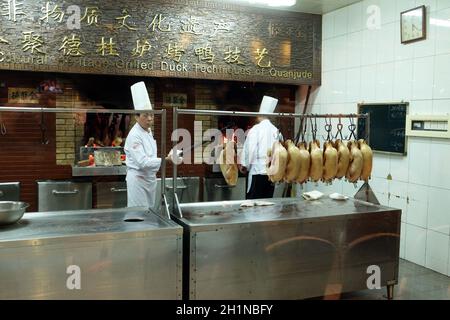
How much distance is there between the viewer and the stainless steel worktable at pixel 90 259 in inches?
89.9

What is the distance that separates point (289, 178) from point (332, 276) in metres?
0.71

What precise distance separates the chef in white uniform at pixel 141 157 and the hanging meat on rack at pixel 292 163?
1265 millimetres

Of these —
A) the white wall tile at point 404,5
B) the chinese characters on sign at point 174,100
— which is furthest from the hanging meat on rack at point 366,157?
the chinese characters on sign at point 174,100

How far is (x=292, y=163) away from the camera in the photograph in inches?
119

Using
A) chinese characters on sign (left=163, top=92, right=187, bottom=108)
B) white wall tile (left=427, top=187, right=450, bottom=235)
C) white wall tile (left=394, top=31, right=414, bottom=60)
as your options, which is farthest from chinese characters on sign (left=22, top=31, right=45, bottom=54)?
white wall tile (left=427, top=187, right=450, bottom=235)

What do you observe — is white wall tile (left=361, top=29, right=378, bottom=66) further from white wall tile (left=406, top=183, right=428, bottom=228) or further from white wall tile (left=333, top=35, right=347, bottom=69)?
white wall tile (left=406, top=183, right=428, bottom=228)

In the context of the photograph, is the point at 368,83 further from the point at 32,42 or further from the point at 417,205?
the point at 32,42


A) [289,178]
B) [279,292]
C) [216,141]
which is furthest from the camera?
[216,141]

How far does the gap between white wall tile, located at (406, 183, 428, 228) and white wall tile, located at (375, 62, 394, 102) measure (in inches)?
35.0

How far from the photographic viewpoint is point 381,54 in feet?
14.6

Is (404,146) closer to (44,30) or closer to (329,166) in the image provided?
(329,166)

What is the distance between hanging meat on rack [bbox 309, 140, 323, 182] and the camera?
308 cm

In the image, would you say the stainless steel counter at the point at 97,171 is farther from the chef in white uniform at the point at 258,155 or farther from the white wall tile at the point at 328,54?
the white wall tile at the point at 328,54
